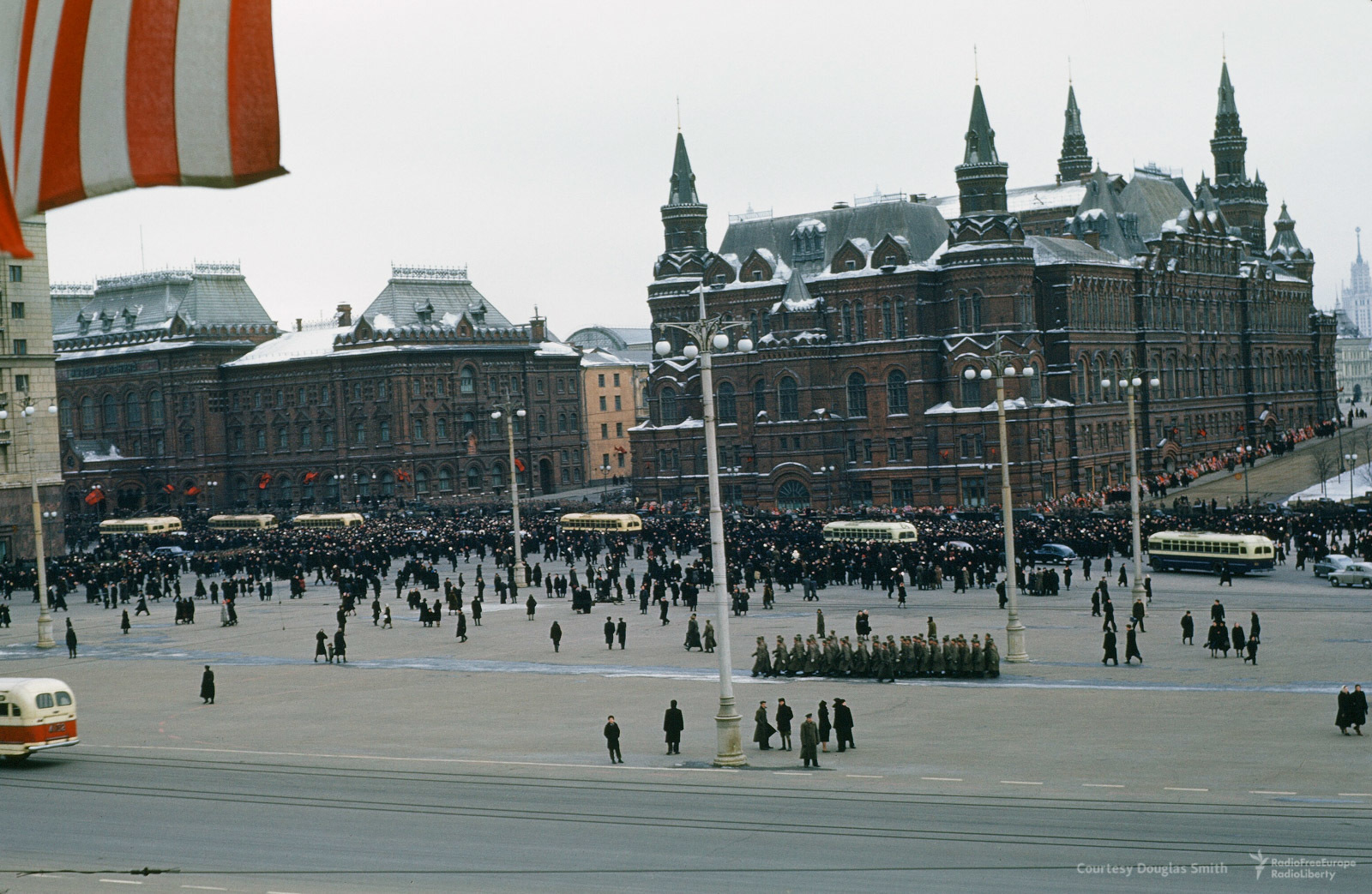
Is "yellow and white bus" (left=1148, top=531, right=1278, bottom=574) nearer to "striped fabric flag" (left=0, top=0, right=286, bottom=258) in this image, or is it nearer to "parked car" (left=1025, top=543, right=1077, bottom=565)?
"parked car" (left=1025, top=543, right=1077, bottom=565)

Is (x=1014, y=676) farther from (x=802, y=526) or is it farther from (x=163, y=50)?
(x=802, y=526)

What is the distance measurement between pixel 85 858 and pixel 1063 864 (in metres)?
13.5

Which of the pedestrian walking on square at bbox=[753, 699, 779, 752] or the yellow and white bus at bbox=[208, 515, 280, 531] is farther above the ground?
the yellow and white bus at bbox=[208, 515, 280, 531]

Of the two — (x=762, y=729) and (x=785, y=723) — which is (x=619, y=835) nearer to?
(x=762, y=729)

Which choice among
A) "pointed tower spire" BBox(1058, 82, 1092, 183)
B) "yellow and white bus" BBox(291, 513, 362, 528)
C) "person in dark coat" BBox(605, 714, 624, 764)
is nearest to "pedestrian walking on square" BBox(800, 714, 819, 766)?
"person in dark coat" BBox(605, 714, 624, 764)

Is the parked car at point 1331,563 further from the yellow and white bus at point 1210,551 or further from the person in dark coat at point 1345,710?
the person in dark coat at point 1345,710

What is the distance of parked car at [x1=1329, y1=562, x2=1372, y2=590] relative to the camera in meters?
54.0

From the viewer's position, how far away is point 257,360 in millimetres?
129125

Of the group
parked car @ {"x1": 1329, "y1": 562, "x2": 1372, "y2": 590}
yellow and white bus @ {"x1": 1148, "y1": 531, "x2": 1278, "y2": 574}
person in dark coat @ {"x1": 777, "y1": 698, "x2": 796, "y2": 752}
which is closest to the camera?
person in dark coat @ {"x1": 777, "y1": 698, "x2": 796, "y2": 752}

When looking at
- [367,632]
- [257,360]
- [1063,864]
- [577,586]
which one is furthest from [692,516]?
[1063,864]

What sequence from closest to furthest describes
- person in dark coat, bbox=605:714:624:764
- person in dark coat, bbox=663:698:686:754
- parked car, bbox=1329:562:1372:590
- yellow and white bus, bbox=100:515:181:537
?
person in dark coat, bbox=605:714:624:764
person in dark coat, bbox=663:698:686:754
parked car, bbox=1329:562:1372:590
yellow and white bus, bbox=100:515:181:537

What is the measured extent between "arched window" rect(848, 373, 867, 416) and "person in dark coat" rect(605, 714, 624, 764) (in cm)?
7383

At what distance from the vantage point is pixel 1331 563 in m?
55.9

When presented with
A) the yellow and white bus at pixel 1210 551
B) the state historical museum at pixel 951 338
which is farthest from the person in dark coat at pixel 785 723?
the state historical museum at pixel 951 338
